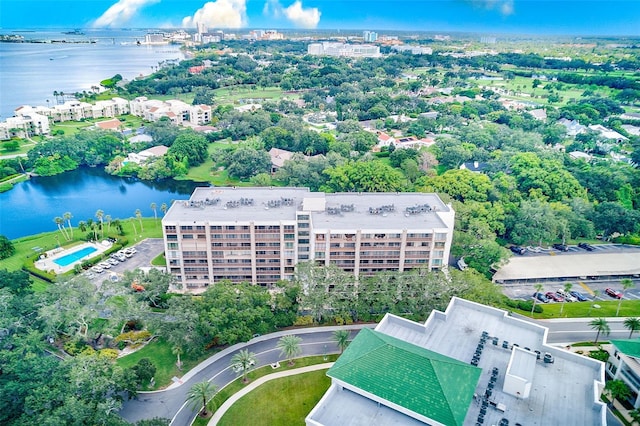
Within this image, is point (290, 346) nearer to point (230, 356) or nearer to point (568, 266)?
point (230, 356)

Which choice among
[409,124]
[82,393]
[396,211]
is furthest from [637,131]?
[82,393]

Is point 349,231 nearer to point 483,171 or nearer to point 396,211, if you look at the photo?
point 396,211

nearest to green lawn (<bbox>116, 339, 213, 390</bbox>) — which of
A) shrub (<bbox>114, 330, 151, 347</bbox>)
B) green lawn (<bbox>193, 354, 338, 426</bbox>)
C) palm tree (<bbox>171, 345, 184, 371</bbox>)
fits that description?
palm tree (<bbox>171, 345, 184, 371</bbox>)

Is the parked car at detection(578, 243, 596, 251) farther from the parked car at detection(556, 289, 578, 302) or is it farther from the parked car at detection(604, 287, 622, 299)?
the parked car at detection(556, 289, 578, 302)

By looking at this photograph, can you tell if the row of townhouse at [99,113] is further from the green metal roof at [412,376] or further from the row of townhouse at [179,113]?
the green metal roof at [412,376]

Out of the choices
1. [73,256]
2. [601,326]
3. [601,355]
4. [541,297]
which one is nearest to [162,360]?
[73,256]
